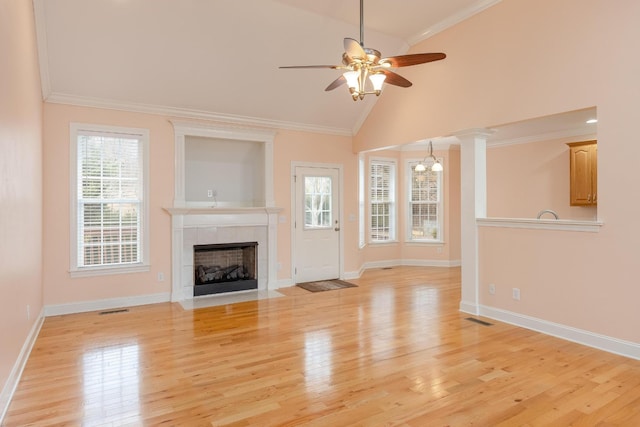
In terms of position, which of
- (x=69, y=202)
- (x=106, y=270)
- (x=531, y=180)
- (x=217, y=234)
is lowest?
(x=106, y=270)

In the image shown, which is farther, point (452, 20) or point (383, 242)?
point (383, 242)

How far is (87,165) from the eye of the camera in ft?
16.5

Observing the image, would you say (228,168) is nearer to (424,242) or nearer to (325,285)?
(325,285)

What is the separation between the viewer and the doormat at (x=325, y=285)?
20.8 feet

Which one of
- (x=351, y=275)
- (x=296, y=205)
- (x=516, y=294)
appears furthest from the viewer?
(x=351, y=275)

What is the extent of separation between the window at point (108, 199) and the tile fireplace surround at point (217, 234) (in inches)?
18.6

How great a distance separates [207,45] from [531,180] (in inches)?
233

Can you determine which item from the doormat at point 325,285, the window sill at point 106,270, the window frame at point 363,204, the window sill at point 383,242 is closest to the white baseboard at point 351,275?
the doormat at point 325,285

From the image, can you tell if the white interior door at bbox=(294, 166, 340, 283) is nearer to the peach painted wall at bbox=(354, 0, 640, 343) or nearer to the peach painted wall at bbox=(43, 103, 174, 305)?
the peach painted wall at bbox=(43, 103, 174, 305)

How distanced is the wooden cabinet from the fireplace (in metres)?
5.28

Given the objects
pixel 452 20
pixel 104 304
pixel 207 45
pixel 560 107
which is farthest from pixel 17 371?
pixel 452 20

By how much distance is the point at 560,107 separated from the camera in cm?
380

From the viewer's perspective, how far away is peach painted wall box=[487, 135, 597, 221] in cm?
638

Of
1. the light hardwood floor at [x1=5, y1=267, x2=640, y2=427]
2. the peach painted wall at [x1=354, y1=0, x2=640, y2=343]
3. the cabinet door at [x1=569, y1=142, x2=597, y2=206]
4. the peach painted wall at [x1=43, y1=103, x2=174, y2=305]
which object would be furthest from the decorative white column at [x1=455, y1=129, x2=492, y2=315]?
the peach painted wall at [x1=43, y1=103, x2=174, y2=305]
